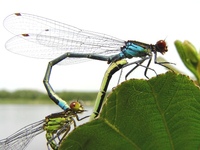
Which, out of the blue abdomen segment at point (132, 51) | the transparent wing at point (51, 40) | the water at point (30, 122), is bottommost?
the water at point (30, 122)

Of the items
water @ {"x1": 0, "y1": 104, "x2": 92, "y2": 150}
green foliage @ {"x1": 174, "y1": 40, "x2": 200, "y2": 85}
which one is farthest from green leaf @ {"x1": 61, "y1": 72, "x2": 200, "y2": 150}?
green foliage @ {"x1": 174, "y1": 40, "x2": 200, "y2": 85}

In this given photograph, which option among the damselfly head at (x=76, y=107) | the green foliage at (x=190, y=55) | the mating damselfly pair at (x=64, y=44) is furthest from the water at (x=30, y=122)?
the green foliage at (x=190, y=55)

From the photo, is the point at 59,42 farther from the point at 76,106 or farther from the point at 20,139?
the point at 76,106

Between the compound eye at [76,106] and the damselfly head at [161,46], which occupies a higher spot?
the damselfly head at [161,46]

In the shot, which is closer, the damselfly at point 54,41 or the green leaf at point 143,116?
the green leaf at point 143,116

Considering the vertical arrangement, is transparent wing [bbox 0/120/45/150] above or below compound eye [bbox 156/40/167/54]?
below

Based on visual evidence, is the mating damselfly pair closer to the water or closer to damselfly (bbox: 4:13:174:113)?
damselfly (bbox: 4:13:174:113)

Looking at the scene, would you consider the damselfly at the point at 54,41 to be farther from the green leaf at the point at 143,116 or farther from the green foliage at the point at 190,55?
the green leaf at the point at 143,116
